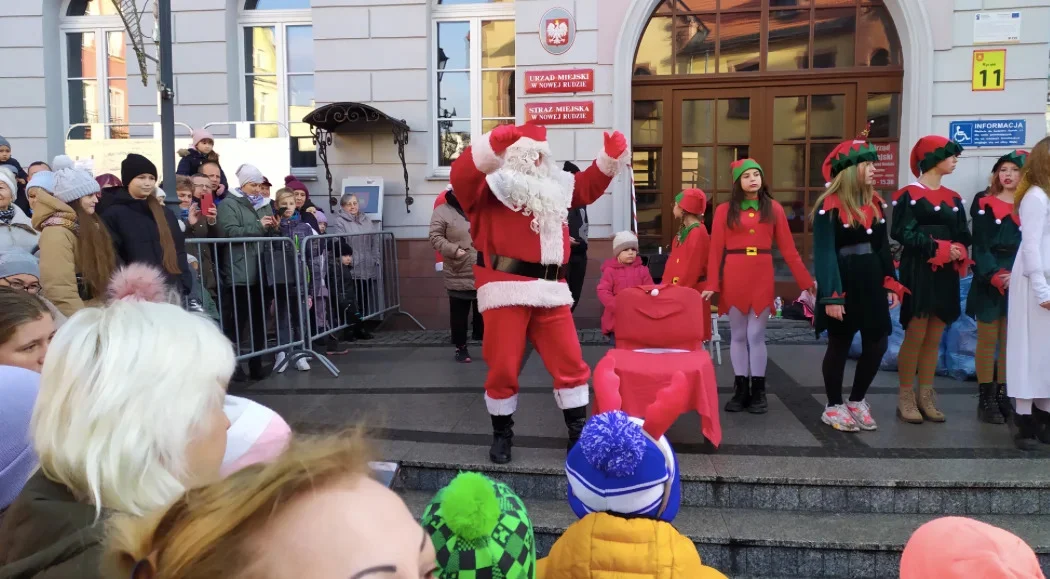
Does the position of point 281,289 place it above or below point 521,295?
below

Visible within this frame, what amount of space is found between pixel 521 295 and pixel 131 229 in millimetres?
2681

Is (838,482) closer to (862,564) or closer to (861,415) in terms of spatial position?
(862,564)

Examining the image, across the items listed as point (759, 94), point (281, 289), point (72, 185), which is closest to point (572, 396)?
point (72, 185)

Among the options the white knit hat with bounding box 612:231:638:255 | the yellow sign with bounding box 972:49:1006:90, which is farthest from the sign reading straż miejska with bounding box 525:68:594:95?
the yellow sign with bounding box 972:49:1006:90

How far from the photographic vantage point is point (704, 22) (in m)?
8.18

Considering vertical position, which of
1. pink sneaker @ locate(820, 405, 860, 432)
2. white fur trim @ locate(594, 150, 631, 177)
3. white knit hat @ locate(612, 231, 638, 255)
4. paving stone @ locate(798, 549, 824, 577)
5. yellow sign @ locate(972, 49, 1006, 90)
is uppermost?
yellow sign @ locate(972, 49, 1006, 90)

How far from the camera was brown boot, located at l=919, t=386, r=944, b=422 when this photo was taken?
4.38 meters

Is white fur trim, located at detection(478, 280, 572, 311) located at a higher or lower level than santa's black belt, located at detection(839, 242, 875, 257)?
lower

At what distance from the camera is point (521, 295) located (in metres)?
3.58

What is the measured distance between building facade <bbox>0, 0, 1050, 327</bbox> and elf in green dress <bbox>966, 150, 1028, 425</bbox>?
3756mm

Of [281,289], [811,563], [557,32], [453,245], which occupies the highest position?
[557,32]

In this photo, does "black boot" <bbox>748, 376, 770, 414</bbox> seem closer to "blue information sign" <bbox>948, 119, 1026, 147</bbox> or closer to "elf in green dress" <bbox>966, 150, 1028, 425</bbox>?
"elf in green dress" <bbox>966, 150, 1028, 425</bbox>

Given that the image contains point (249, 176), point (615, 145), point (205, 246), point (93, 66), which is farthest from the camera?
point (93, 66)

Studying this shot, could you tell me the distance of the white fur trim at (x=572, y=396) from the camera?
148 inches
